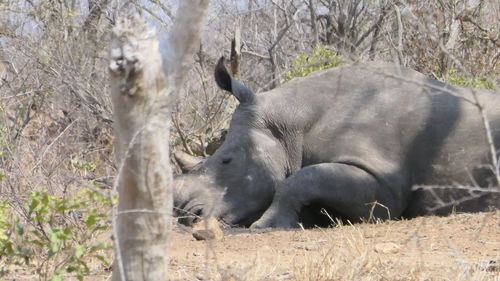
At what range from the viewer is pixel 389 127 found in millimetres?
8094

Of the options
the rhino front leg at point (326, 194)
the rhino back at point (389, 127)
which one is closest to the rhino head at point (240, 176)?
the rhino back at point (389, 127)

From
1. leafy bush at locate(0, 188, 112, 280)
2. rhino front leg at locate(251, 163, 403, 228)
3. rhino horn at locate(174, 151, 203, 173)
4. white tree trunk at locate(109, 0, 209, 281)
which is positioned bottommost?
rhino front leg at locate(251, 163, 403, 228)

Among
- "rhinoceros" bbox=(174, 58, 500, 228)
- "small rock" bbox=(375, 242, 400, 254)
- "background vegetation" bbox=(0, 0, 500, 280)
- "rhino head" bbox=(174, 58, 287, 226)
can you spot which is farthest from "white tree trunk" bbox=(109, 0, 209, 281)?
"rhino head" bbox=(174, 58, 287, 226)

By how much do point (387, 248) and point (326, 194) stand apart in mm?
1877

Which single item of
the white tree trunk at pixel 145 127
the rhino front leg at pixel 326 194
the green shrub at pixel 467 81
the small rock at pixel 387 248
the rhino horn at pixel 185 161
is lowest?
the rhino front leg at pixel 326 194

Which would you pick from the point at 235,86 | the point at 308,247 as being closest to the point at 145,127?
the point at 308,247

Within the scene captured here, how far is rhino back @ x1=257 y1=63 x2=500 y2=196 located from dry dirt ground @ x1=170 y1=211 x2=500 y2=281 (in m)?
0.66

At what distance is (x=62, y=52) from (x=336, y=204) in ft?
13.5

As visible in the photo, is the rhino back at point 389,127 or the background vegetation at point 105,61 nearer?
the rhino back at point 389,127

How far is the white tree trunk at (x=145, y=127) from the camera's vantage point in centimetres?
340

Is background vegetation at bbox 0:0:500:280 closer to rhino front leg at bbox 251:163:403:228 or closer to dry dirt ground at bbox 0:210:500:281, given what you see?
rhino front leg at bbox 251:163:403:228

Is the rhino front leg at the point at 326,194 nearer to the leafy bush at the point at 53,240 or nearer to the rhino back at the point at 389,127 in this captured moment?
the rhino back at the point at 389,127

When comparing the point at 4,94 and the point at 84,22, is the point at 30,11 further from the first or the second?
the point at 4,94

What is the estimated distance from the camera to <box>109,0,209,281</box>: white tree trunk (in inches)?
134
